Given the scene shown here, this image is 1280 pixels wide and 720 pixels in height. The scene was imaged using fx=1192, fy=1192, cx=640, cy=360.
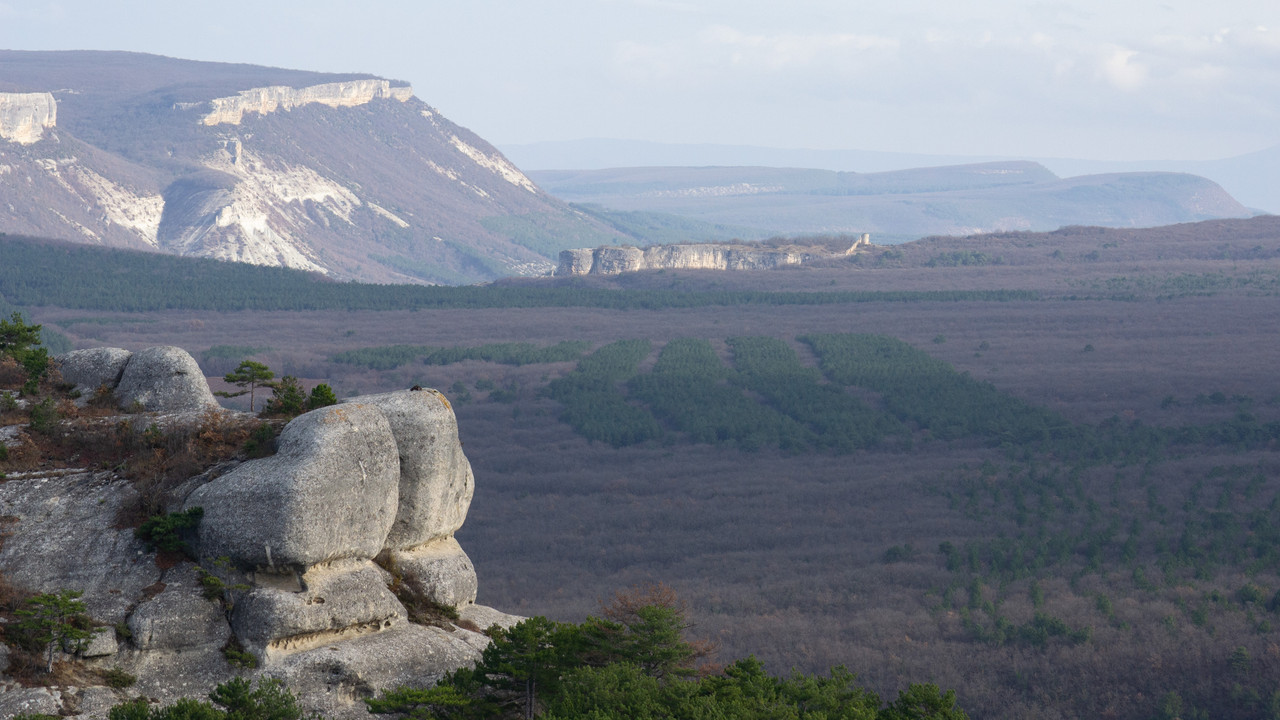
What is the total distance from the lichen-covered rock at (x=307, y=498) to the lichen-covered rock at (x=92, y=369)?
7.82 metres

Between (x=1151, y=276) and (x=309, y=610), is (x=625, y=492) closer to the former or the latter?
(x=309, y=610)

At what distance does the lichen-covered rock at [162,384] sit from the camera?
3309 cm

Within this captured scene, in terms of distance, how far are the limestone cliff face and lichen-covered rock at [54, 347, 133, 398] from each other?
3.71m

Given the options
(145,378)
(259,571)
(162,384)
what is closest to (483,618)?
(259,571)

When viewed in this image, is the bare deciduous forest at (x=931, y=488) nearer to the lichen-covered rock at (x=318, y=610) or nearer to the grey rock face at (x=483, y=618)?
the grey rock face at (x=483, y=618)

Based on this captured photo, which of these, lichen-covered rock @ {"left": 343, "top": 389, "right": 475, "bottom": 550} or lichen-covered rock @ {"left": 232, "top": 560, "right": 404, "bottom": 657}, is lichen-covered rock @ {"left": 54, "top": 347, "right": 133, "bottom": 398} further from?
lichen-covered rock @ {"left": 232, "top": 560, "right": 404, "bottom": 657}

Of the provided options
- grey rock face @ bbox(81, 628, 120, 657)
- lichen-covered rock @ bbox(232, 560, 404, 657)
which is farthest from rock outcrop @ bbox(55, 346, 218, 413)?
grey rock face @ bbox(81, 628, 120, 657)

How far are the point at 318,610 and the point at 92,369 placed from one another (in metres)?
12.1

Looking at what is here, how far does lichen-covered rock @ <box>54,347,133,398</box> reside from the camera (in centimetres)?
3403

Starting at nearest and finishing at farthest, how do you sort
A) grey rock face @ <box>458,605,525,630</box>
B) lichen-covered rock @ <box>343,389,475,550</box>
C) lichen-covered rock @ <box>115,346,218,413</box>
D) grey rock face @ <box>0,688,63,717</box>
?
1. grey rock face @ <box>0,688,63,717</box>
2. lichen-covered rock @ <box>343,389,475,550</box>
3. grey rock face @ <box>458,605,525,630</box>
4. lichen-covered rock @ <box>115,346,218,413</box>

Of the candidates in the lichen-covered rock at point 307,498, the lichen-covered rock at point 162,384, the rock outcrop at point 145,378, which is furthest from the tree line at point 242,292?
the lichen-covered rock at point 307,498

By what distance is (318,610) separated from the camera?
27.5 m

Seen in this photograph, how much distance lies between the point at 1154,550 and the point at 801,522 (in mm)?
23327

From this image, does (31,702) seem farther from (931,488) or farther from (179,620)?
(931,488)
